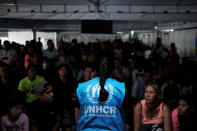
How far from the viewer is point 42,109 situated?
2949mm

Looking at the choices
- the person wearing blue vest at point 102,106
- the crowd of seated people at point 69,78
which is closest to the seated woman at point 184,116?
the crowd of seated people at point 69,78

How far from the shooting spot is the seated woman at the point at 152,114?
8.84 ft

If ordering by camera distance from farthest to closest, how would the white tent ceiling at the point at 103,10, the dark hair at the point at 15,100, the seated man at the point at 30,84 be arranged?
1. the white tent ceiling at the point at 103,10
2. the seated man at the point at 30,84
3. the dark hair at the point at 15,100

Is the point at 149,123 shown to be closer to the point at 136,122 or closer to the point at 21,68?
the point at 136,122

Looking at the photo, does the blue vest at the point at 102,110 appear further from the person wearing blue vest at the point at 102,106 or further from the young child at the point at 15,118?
the young child at the point at 15,118

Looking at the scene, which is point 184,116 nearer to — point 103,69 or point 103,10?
point 103,69

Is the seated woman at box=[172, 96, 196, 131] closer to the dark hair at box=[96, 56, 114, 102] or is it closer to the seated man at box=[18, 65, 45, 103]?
the dark hair at box=[96, 56, 114, 102]

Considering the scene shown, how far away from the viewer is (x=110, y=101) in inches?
81.7

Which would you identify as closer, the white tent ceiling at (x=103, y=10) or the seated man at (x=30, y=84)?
the seated man at (x=30, y=84)

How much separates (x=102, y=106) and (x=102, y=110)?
34 millimetres

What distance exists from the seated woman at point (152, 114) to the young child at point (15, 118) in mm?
1371

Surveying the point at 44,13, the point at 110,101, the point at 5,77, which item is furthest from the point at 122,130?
the point at 44,13

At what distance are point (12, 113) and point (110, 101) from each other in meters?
1.52

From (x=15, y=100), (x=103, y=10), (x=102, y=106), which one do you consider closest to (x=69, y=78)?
(x=15, y=100)
